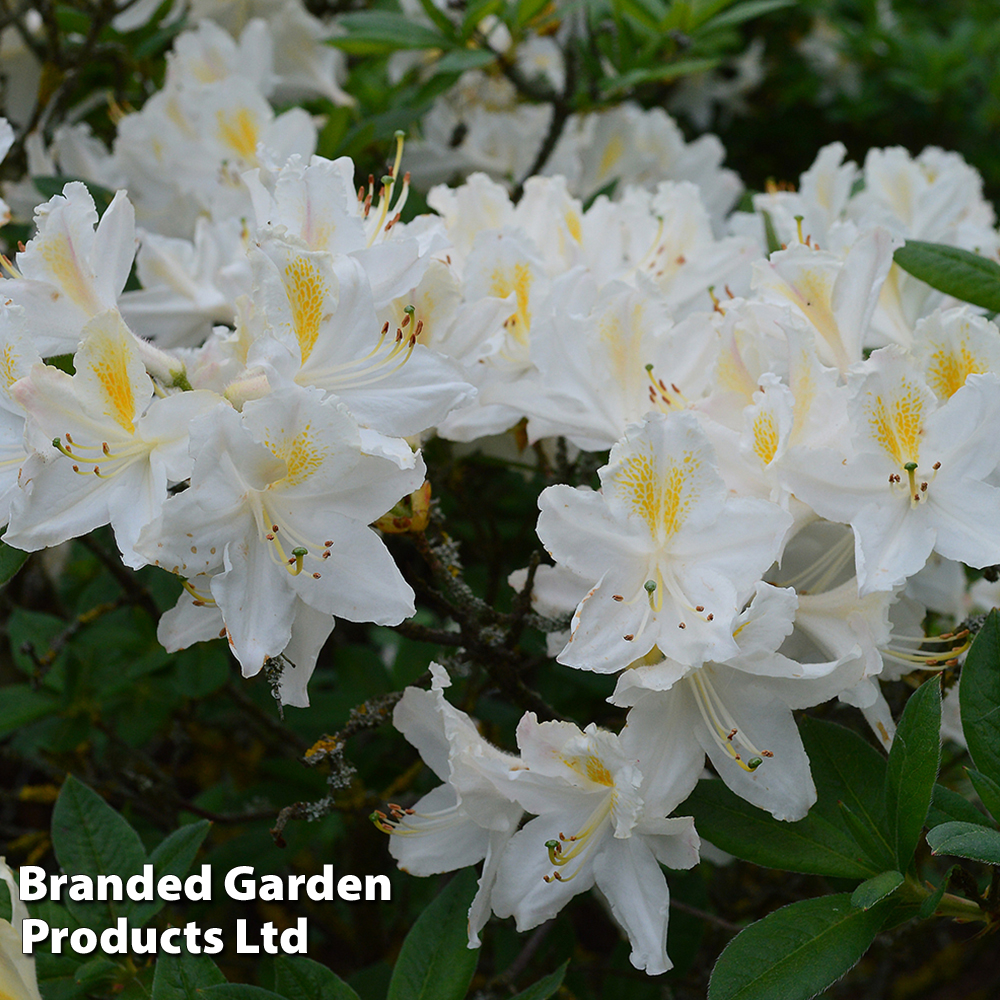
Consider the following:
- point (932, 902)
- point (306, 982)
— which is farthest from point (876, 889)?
point (306, 982)

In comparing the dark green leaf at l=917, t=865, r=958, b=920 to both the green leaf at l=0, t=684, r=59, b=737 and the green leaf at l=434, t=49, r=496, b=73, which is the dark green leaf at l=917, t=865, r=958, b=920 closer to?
the green leaf at l=0, t=684, r=59, b=737

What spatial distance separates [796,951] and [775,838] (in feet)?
0.35

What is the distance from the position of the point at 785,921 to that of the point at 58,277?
95 cm

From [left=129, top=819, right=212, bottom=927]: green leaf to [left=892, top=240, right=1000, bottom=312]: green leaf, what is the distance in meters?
1.06

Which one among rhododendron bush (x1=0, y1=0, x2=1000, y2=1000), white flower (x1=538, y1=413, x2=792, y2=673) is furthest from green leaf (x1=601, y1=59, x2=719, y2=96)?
white flower (x1=538, y1=413, x2=792, y2=673)

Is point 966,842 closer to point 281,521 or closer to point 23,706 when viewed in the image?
point 281,521

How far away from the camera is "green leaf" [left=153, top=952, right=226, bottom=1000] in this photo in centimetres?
106

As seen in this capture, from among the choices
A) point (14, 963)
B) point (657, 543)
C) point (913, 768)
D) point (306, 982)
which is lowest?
point (306, 982)

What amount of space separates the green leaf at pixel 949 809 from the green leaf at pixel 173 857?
0.78 meters

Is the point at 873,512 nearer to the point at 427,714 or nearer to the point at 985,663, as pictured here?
the point at 985,663

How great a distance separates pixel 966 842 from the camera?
907mm

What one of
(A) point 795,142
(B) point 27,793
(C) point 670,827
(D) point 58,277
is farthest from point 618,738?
(A) point 795,142

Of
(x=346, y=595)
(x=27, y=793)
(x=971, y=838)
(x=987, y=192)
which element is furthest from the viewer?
(x=987, y=192)

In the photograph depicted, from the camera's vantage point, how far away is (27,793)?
→ 182 centimetres
